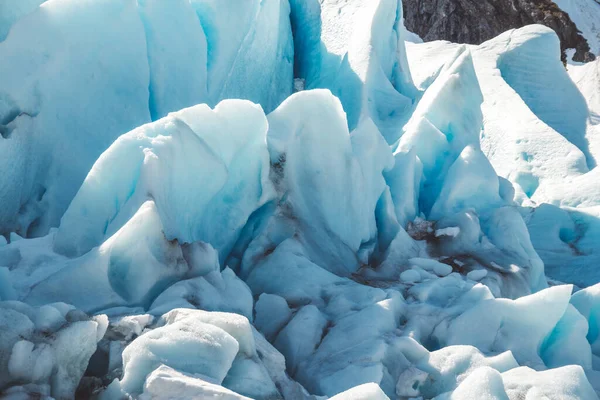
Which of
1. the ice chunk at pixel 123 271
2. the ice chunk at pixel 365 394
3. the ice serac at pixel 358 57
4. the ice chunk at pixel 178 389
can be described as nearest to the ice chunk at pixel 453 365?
the ice chunk at pixel 365 394

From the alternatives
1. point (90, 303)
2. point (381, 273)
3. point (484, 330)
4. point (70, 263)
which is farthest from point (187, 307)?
point (381, 273)

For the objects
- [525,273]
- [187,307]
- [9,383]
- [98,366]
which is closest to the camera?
[9,383]

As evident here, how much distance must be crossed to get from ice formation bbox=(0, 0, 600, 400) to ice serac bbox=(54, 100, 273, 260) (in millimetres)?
11

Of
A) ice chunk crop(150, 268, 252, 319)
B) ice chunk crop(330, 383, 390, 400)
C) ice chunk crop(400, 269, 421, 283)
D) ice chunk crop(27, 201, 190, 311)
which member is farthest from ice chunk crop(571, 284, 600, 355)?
ice chunk crop(27, 201, 190, 311)

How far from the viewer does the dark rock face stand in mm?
18141

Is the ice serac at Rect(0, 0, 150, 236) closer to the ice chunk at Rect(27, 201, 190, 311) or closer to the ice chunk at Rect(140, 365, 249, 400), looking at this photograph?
the ice chunk at Rect(27, 201, 190, 311)

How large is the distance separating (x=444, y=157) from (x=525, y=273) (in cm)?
147

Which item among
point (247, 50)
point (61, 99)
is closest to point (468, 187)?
point (247, 50)

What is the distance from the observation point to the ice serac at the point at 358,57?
6180 millimetres

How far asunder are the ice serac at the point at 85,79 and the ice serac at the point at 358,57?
1.07m

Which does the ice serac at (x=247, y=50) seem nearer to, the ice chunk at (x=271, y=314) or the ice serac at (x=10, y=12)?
the ice serac at (x=10, y=12)

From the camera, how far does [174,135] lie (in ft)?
12.0

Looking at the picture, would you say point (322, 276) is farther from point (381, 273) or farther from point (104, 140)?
point (104, 140)

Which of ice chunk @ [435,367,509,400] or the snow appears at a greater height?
ice chunk @ [435,367,509,400]
